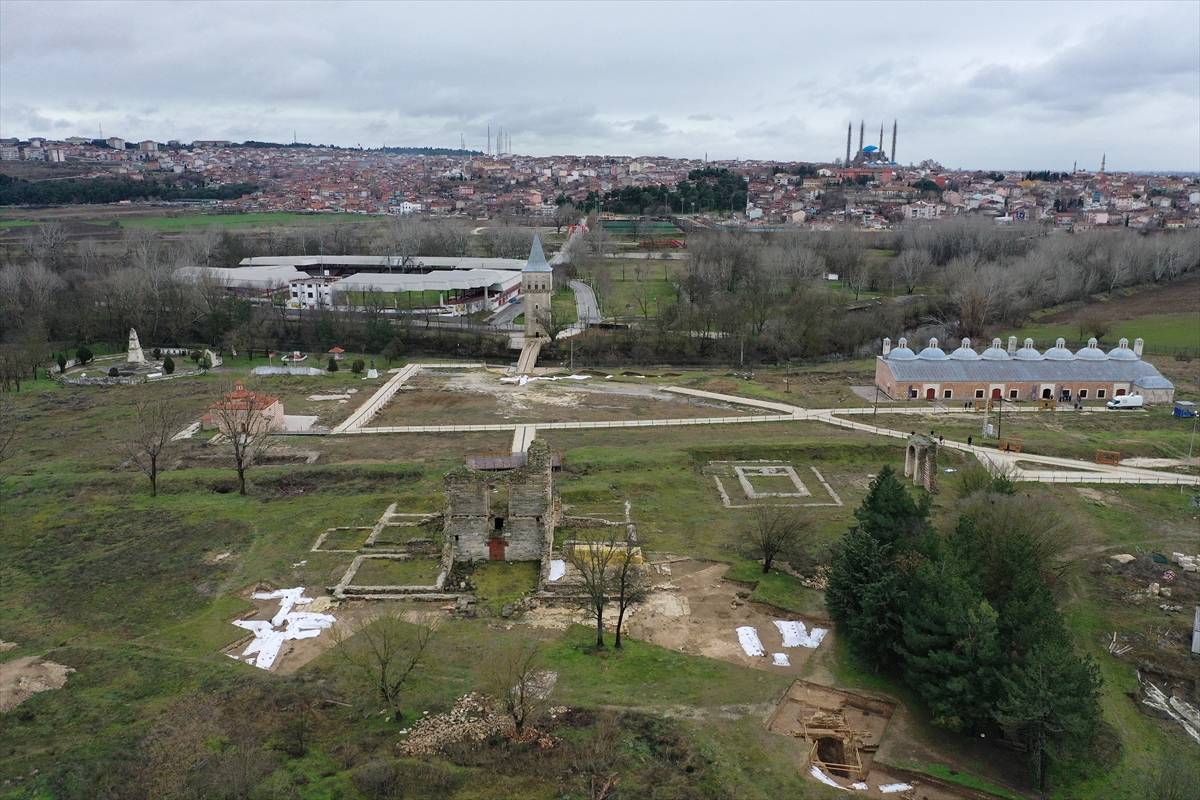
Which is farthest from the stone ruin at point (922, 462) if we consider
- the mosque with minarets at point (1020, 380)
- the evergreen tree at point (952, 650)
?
the mosque with minarets at point (1020, 380)

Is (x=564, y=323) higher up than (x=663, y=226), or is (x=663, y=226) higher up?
(x=663, y=226)

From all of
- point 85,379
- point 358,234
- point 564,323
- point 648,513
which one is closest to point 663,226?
point 358,234

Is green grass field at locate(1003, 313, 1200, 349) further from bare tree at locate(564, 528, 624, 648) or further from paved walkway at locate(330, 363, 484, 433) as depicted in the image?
bare tree at locate(564, 528, 624, 648)

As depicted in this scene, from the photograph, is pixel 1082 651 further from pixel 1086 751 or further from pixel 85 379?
pixel 85 379

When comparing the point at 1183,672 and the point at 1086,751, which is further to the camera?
the point at 1183,672

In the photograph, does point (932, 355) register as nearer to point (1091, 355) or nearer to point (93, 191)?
point (1091, 355)

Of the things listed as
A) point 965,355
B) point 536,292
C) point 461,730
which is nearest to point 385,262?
point 536,292
